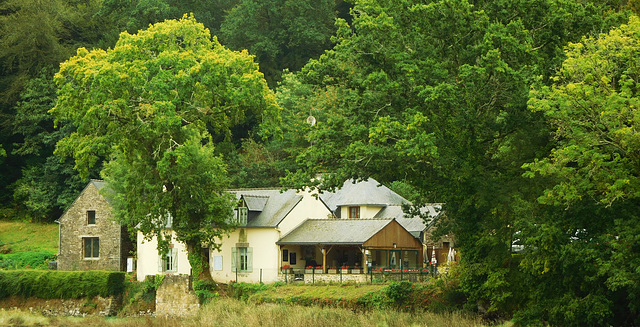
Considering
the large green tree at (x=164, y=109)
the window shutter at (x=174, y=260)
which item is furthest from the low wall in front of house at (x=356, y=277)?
the window shutter at (x=174, y=260)

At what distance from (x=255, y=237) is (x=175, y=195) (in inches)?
262

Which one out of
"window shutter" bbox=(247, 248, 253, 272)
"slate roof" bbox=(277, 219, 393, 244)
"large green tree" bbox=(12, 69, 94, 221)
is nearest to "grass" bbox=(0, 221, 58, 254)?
"large green tree" bbox=(12, 69, 94, 221)

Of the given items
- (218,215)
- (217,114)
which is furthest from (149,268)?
(217,114)

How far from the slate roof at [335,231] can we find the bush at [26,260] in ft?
55.9

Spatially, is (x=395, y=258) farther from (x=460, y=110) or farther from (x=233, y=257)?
(x=460, y=110)

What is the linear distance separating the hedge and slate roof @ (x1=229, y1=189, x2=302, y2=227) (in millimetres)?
7819

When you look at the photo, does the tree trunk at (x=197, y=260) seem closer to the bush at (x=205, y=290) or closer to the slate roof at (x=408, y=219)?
the bush at (x=205, y=290)

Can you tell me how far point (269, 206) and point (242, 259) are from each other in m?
3.38

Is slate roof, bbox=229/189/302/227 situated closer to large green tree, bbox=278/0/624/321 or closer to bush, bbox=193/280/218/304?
bush, bbox=193/280/218/304

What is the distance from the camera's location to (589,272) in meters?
25.2

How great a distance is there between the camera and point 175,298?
1638 inches

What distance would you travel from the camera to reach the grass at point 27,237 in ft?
183

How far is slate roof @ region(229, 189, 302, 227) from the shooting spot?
152 feet

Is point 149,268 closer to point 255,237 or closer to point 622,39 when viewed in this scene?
point 255,237
